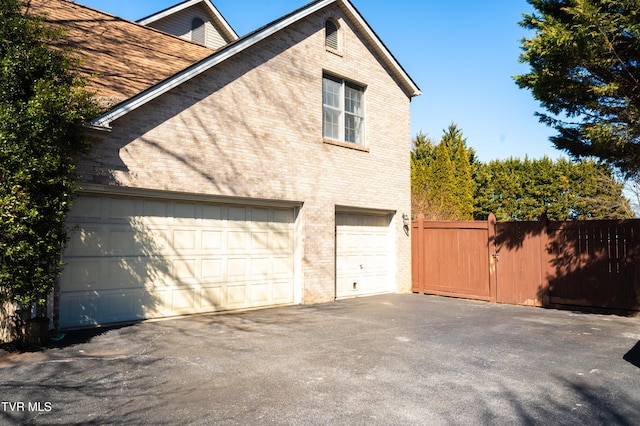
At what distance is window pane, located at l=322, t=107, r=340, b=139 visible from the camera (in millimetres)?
12680

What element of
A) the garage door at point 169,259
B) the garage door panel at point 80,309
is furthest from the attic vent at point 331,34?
the garage door panel at point 80,309

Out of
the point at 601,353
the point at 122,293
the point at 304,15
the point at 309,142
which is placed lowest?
the point at 601,353

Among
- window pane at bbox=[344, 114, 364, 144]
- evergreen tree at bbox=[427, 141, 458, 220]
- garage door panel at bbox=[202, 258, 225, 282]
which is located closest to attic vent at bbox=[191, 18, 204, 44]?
window pane at bbox=[344, 114, 364, 144]

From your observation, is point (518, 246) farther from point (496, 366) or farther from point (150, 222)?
point (150, 222)

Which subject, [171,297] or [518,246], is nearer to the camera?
[171,297]

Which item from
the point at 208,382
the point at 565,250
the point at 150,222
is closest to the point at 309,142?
the point at 150,222

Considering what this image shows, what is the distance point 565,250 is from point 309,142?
703 centimetres

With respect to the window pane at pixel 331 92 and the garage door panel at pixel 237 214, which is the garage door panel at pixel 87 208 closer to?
the garage door panel at pixel 237 214

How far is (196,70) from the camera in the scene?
9523 millimetres

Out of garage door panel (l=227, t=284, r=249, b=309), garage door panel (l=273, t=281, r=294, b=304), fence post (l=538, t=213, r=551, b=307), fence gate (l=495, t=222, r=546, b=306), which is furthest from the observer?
fence gate (l=495, t=222, r=546, b=306)

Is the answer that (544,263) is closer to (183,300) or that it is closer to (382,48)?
(382,48)

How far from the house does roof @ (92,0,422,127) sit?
0.10ft

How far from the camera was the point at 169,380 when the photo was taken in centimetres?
518

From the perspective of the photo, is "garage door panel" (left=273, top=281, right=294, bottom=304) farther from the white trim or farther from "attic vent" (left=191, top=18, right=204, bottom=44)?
"attic vent" (left=191, top=18, right=204, bottom=44)
